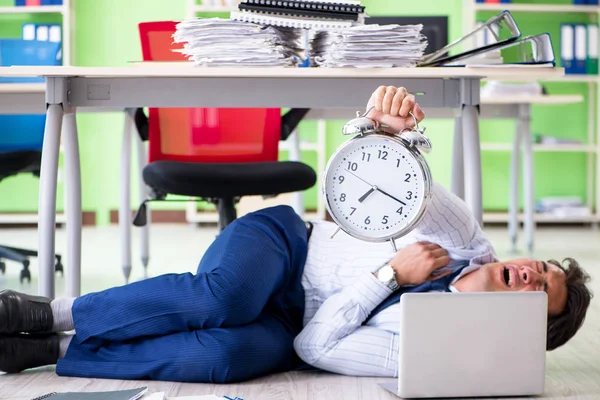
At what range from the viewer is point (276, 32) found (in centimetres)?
200

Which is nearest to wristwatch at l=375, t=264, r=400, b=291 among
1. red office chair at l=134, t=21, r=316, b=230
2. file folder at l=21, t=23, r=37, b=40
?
red office chair at l=134, t=21, r=316, b=230

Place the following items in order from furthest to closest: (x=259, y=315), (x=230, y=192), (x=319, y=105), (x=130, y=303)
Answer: (x=230, y=192), (x=319, y=105), (x=259, y=315), (x=130, y=303)

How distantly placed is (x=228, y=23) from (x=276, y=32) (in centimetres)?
12

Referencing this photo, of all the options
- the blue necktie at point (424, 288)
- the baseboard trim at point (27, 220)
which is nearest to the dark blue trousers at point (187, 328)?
the blue necktie at point (424, 288)

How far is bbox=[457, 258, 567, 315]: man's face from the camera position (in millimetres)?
1702

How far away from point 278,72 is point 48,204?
67 cm

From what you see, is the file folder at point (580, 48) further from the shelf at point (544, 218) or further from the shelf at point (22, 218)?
the shelf at point (22, 218)

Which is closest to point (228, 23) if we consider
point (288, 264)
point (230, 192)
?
point (288, 264)

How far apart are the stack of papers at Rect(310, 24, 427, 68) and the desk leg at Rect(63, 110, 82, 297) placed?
28.3 inches

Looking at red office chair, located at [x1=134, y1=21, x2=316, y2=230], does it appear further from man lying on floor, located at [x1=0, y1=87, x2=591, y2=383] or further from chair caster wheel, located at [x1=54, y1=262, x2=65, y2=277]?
man lying on floor, located at [x1=0, y1=87, x2=591, y2=383]

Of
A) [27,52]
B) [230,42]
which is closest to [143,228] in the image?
[27,52]

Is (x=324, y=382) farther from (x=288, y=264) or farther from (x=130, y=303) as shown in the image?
(x=130, y=303)

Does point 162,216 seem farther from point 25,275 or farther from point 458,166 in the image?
point 458,166

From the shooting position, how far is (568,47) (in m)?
5.32
